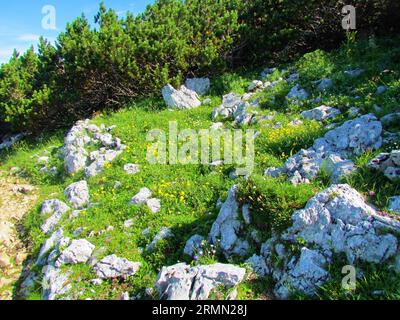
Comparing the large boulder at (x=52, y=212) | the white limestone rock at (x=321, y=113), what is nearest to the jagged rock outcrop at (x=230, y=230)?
the large boulder at (x=52, y=212)

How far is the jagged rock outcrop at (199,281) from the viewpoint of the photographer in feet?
15.4

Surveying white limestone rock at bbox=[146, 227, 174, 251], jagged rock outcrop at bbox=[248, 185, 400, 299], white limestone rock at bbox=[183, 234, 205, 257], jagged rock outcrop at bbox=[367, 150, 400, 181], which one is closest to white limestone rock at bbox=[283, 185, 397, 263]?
jagged rock outcrop at bbox=[248, 185, 400, 299]

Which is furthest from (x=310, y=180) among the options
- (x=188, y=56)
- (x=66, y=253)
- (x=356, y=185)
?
(x=188, y=56)

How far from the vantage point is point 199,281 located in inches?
188

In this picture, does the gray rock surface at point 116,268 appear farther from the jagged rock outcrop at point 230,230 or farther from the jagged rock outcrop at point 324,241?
the jagged rock outcrop at point 324,241

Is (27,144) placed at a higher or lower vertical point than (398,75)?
lower

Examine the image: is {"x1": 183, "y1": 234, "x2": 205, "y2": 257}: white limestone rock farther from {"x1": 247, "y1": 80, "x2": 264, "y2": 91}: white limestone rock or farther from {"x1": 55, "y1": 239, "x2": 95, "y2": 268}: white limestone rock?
{"x1": 247, "y1": 80, "x2": 264, "y2": 91}: white limestone rock

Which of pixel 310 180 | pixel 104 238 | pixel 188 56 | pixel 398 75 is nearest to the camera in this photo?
pixel 310 180

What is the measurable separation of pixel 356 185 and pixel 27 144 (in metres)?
11.2

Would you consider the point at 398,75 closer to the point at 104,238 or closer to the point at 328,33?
the point at 328,33

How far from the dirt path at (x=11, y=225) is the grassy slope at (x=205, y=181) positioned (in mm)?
328

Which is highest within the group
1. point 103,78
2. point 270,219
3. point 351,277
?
point 103,78

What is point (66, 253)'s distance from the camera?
6.28 m

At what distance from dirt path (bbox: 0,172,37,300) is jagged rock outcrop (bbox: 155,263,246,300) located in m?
3.26
